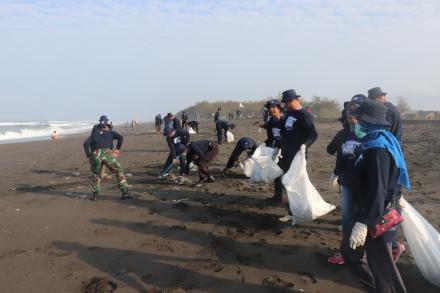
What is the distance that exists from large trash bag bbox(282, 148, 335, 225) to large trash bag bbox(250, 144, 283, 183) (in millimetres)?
1480

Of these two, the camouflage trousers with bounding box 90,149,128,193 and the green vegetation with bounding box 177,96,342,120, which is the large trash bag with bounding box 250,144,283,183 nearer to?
the camouflage trousers with bounding box 90,149,128,193

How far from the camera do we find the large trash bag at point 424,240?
11.3 feet

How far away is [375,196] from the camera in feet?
8.95

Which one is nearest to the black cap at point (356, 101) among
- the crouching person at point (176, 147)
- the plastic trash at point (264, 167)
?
the plastic trash at point (264, 167)

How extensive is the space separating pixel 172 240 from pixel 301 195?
1.95 meters

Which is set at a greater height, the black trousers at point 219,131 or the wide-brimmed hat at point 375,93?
the wide-brimmed hat at point 375,93

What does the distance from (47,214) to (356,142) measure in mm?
5580

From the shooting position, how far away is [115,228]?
5.75 metres

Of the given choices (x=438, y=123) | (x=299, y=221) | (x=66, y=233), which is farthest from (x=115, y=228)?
(x=438, y=123)

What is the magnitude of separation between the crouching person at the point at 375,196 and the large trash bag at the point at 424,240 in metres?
Result: 0.54

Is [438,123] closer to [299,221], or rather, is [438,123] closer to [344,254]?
[299,221]

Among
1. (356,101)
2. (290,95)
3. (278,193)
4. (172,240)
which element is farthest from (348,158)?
(278,193)

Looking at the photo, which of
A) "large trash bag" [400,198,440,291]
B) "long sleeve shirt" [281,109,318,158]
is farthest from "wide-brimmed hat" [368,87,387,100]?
"large trash bag" [400,198,440,291]

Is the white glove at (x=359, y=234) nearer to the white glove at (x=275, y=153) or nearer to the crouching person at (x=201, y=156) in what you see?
the white glove at (x=275, y=153)
